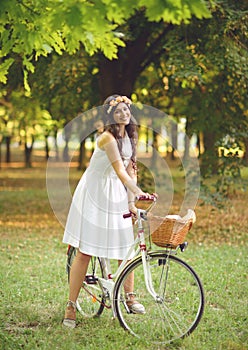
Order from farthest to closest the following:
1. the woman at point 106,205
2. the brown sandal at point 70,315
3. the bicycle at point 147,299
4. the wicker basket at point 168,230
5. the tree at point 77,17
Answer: the brown sandal at point 70,315, the woman at point 106,205, the bicycle at point 147,299, the wicker basket at point 168,230, the tree at point 77,17

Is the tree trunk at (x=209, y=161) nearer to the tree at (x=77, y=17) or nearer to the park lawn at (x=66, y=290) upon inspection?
the park lawn at (x=66, y=290)

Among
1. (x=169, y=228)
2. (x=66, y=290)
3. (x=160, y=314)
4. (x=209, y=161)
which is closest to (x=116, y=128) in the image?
(x=169, y=228)

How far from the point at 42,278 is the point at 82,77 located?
291 inches

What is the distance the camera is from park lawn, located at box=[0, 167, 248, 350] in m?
5.38

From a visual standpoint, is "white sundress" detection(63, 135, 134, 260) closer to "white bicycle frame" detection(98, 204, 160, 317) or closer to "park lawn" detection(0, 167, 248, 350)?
"white bicycle frame" detection(98, 204, 160, 317)

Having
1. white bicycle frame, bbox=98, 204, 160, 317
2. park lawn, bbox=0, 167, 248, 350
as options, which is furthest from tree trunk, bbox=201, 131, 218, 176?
white bicycle frame, bbox=98, 204, 160, 317

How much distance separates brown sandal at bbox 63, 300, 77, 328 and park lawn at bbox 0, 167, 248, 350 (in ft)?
0.24

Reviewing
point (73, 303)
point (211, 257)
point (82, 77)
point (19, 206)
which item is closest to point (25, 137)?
Result: point (19, 206)

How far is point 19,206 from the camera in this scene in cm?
1669

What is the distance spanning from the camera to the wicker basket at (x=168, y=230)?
4.91 metres

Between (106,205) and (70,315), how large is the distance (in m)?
1.02

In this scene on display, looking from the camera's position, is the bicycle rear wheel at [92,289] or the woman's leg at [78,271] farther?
the bicycle rear wheel at [92,289]

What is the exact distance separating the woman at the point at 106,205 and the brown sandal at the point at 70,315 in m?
0.09

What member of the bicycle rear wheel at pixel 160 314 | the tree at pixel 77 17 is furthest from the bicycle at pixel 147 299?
the tree at pixel 77 17
